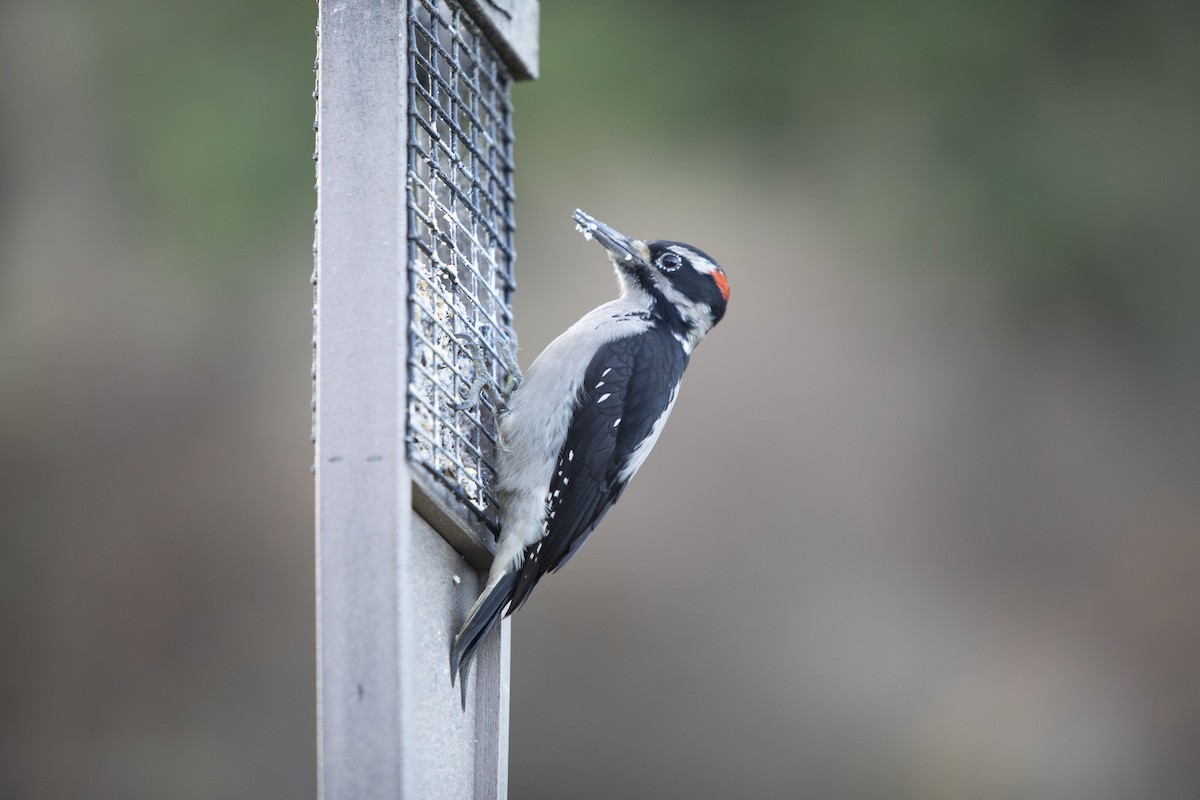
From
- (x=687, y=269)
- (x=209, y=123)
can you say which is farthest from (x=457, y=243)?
(x=209, y=123)

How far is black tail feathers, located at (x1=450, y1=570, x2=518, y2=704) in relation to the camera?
1.95m

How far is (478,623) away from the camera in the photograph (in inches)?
78.9

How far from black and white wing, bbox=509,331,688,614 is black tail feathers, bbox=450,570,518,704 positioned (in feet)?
0.67

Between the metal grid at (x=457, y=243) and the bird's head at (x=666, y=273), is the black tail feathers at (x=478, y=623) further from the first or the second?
the bird's head at (x=666, y=273)

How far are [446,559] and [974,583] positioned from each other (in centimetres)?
275

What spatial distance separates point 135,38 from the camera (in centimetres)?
490

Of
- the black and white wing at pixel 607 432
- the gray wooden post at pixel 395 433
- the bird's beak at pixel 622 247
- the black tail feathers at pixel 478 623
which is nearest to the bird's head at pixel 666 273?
the bird's beak at pixel 622 247

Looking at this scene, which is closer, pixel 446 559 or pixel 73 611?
pixel 446 559

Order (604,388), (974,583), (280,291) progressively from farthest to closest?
(280,291), (974,583), (604,388)

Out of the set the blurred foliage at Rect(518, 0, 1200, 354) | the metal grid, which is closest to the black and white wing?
the metal grid

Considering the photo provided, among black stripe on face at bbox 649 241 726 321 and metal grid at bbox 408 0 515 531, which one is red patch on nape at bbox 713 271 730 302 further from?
metal grid at bbox 408 0 515 531

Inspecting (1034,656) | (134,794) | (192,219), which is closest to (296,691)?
(134,794)

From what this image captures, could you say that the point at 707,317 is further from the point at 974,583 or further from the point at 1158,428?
the point at 1158,428

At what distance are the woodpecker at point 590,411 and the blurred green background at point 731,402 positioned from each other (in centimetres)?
143
